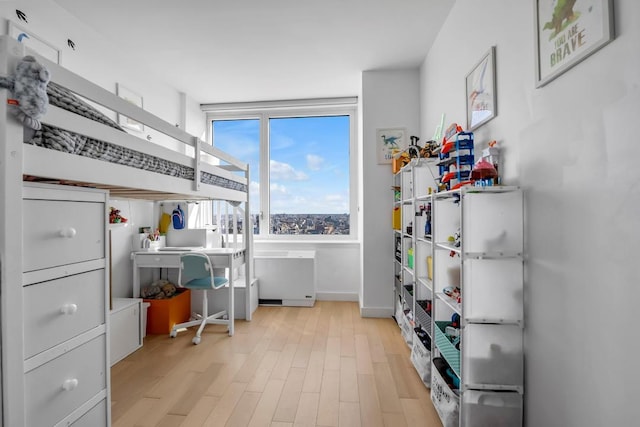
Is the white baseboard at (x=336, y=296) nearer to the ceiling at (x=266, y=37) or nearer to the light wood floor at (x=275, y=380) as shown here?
the light wood floor at (x=275, y=380)

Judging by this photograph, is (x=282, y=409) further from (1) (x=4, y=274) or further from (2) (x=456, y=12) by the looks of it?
(2) (x=456, y=12)

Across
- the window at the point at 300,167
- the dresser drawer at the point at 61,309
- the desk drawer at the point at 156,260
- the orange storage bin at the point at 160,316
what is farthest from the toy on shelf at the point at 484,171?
the orange storage bin at the point at 160,316

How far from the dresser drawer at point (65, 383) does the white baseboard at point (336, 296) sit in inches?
105

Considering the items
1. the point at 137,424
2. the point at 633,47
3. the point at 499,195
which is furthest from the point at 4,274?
the point at 633,47

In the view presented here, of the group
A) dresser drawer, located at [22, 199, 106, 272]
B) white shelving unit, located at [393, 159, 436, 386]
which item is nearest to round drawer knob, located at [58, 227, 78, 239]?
dresser drawer, located at [22, 199, 106, 272]

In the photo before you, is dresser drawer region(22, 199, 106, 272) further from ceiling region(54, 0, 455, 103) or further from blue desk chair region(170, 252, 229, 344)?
ceiling region(54, 0, 455, 103)

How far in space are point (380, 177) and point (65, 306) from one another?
2697 millimetres

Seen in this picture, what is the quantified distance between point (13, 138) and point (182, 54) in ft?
7.87

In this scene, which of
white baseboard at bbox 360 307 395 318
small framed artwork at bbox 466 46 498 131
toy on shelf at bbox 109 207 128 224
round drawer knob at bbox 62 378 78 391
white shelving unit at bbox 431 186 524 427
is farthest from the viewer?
white baseboard at bbox 360 307 395 318

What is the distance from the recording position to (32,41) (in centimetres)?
187

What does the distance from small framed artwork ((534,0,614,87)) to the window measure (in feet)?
8.87

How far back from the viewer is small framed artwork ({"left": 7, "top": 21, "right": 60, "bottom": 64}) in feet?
5.74

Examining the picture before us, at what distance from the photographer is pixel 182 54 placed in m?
2.73

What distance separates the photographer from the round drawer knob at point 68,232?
3.22 feet
